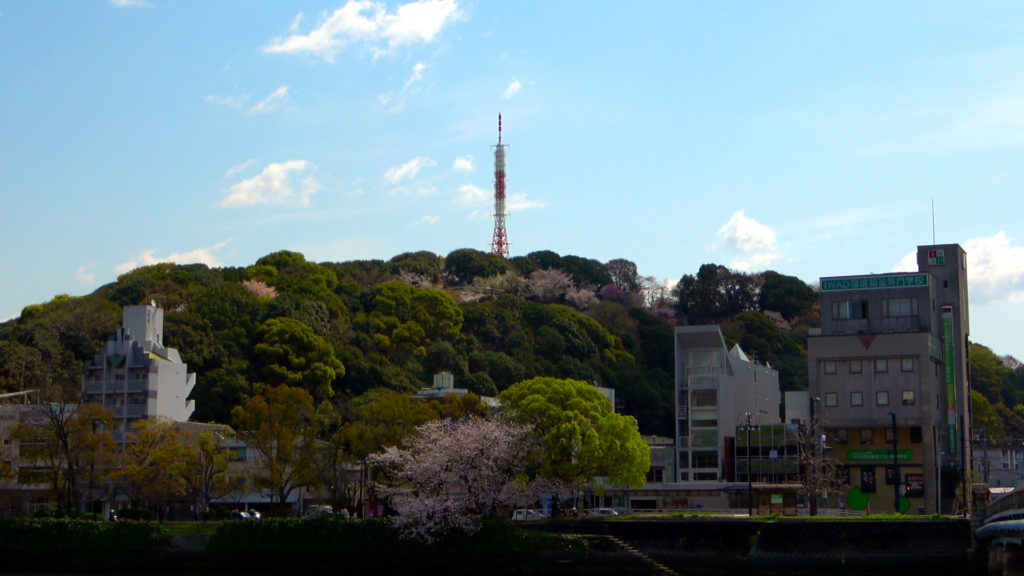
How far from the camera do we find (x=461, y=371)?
93812mm

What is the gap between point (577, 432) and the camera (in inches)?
2195

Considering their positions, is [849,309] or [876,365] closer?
[876,365]

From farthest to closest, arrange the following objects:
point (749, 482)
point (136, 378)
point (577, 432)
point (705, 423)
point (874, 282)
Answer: point (705, 423) < point (136, 378) < point (874, 282) < point (577, 432) < point (749, 482)

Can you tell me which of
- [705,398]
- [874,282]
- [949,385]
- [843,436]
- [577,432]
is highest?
[874,282]

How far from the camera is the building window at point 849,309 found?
230 ft

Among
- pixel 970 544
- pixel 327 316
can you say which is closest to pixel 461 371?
pixel 327 316

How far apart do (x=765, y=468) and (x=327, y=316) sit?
134ft

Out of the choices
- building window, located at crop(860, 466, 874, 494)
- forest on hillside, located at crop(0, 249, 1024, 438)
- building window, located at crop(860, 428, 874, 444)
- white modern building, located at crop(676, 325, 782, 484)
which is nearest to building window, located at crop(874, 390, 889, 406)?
building window, located at crop(860, 428, 874, 444)

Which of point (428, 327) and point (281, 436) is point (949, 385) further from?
point (428, 327)

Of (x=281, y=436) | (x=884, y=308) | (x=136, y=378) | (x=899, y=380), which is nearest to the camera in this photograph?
(x=281, y=436)

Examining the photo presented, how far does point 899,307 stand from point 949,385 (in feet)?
18.0

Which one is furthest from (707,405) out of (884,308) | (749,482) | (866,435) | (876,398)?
(749,482)

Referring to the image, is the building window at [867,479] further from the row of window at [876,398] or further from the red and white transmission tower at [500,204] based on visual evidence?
the red and white transmission tower at [500,204]

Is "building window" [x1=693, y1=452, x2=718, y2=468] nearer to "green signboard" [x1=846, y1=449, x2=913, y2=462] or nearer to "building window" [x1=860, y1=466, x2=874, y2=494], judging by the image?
"green signboard" [x1=846, y1=449, x2=913, y2=462]
